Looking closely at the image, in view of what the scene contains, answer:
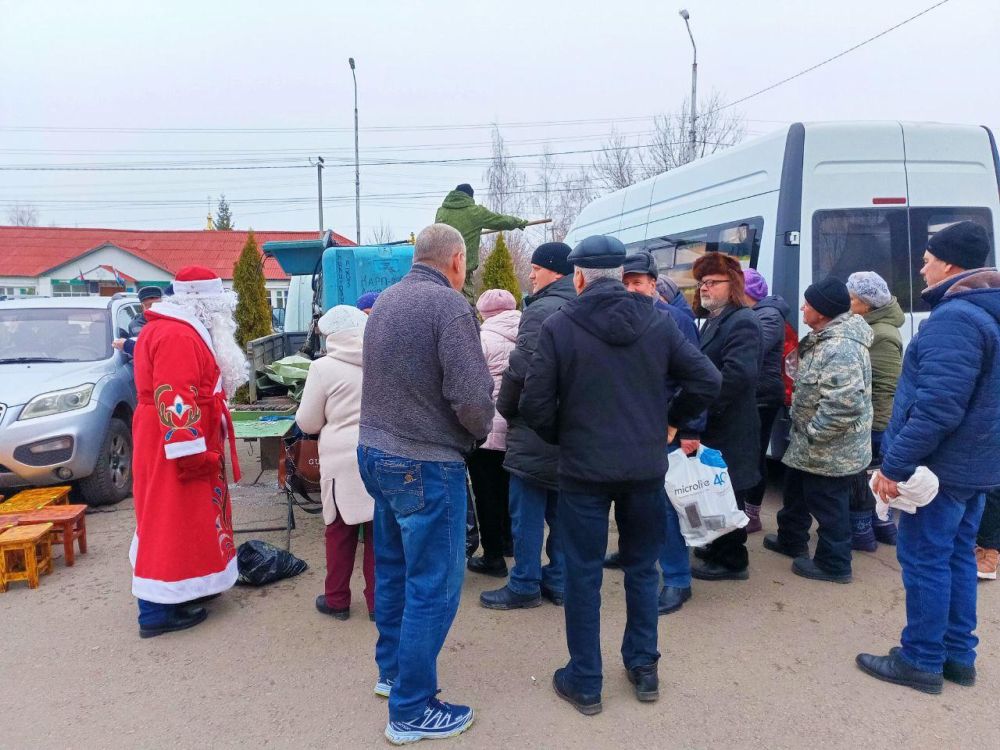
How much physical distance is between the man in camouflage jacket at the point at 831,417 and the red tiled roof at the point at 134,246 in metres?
32.9

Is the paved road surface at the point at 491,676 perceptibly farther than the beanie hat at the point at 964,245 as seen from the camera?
No

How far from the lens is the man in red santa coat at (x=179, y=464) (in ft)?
11.8

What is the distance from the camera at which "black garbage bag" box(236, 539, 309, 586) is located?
4.39 m

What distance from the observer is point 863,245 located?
537 cm

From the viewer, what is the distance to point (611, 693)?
3.14 m

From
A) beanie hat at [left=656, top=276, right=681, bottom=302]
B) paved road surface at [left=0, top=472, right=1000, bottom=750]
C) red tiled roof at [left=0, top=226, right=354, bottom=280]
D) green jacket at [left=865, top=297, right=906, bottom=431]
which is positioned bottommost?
paved road surface at [left=0, top=472, right=1000, bottom=750]

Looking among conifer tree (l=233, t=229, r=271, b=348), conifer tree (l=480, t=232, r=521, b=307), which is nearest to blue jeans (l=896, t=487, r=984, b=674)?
conifer tree (l=480, t=232, r=521, b=307)

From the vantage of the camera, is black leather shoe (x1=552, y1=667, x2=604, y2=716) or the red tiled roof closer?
black leather shoe (x1=552, y1=667, x2=604, y2=716)

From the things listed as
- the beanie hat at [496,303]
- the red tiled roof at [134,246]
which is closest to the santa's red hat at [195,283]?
the beanie hat at [496,303]

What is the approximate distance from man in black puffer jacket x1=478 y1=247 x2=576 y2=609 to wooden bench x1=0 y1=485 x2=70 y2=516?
3338mm

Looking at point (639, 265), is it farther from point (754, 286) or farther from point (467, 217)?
point (467, 217)

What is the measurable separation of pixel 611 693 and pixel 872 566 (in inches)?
95.4

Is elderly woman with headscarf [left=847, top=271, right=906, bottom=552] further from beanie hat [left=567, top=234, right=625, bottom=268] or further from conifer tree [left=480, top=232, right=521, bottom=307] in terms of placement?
conifer tree [left=480, top=232, right=521, bottom=307]

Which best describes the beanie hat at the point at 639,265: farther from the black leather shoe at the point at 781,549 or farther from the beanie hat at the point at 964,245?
the black leather shoe at the point at 781,549
